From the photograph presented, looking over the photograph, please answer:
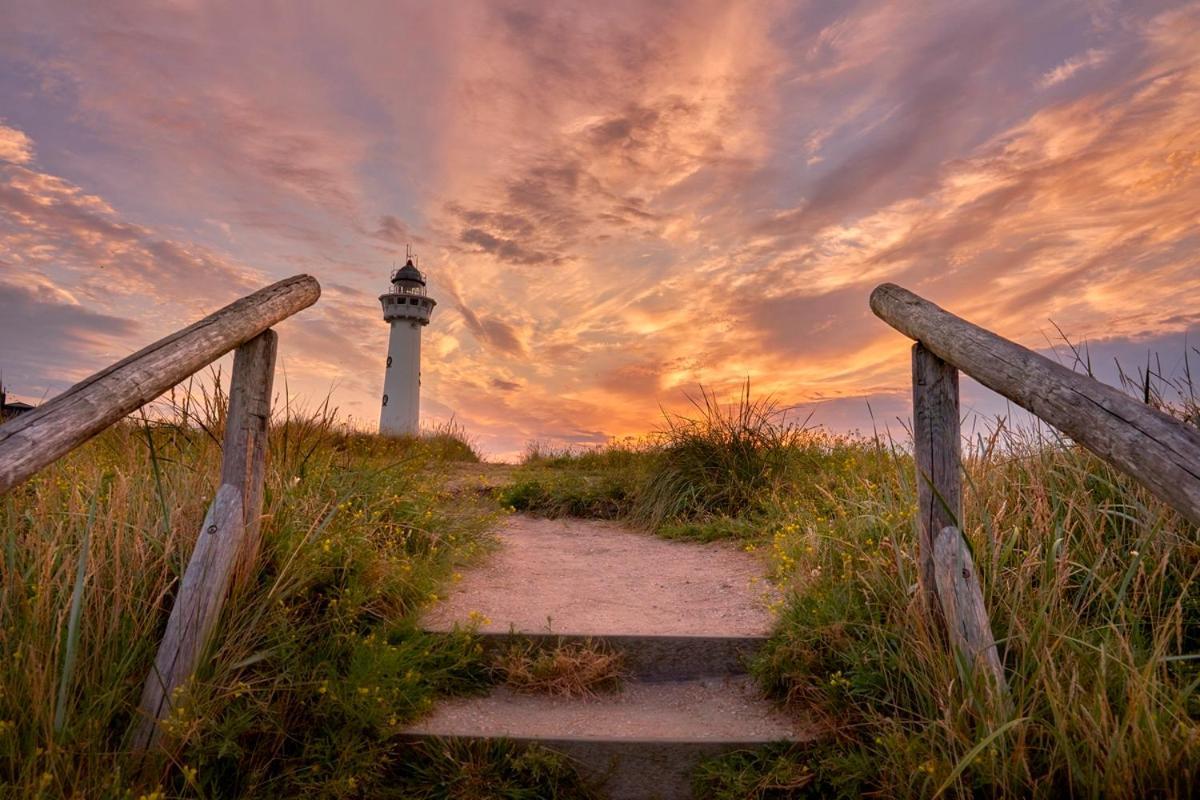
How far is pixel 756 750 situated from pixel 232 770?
2156mm

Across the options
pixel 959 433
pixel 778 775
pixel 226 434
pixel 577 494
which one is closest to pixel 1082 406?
pixel 959 433

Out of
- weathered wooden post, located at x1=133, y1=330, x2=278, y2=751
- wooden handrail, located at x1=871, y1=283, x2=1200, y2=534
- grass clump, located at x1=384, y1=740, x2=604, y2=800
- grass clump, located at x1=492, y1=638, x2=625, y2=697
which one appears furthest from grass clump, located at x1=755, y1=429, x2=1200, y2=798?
weathered wooden post, located at x1=133, y1=330, x2=278, y2=751

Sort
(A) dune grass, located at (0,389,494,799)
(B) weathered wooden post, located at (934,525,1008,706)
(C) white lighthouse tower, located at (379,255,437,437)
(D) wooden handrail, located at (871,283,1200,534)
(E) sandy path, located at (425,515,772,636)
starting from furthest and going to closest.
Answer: (C) white lighthouse tower, located at (379,255,437,437), (E) sandy path, located at (425,515,772,636), (B) weathered wooden post, located at (934,525,1008,706), (A) dune grass, located at (0,389,494,799), (D) wooden handrail, located at (871,283,1200,534)

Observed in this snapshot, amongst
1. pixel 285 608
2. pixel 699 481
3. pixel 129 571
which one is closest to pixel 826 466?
pixel 699 481

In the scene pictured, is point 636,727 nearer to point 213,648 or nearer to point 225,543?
point 213,648

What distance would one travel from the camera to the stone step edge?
4293mm

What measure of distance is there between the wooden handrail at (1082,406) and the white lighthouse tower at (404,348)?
73.2 feet

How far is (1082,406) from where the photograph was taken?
2.58 meters

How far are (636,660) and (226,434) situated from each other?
2.46 m

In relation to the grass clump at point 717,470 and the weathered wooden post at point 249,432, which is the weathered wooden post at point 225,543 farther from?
the grass clump at point 717,470

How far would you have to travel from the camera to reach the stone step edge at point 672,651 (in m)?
4.29

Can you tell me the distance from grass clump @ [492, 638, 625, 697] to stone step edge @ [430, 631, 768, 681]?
0.13 ft

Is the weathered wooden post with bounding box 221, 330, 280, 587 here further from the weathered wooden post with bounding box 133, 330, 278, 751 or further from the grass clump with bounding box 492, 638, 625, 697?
the grass clump with bounding box 492, 638, 625, 697

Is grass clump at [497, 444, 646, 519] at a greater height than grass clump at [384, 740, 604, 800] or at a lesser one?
greater
